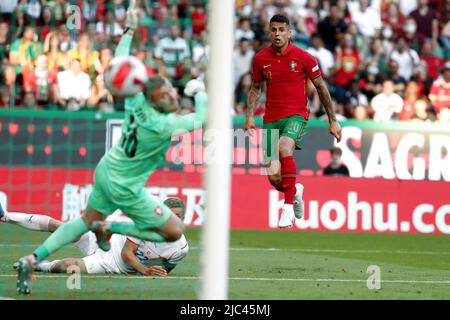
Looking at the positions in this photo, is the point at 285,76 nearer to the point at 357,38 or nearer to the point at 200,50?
the point at 200,50

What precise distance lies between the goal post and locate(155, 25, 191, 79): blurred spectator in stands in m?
10.5

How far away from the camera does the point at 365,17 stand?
80.6 ft

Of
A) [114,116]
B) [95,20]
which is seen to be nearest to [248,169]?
[114,116]

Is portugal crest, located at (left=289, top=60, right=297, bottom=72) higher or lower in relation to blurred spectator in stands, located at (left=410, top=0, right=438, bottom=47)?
lower

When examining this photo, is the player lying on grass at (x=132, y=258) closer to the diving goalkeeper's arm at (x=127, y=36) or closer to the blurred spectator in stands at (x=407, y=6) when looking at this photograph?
the diving goalkeeper's arm at (x=127, y=36)

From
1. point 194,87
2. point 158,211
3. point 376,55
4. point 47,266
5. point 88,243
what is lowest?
point 47,266

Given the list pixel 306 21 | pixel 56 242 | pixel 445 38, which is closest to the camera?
pixel 56 242

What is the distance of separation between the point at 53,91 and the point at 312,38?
6.60 metres

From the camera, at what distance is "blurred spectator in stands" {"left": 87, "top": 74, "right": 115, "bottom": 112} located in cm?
1852

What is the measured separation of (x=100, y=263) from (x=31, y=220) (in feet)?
4.28

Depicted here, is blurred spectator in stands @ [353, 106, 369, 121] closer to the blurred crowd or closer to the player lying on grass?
the blurred crowd

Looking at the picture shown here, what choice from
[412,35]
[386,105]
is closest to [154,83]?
[386,105]

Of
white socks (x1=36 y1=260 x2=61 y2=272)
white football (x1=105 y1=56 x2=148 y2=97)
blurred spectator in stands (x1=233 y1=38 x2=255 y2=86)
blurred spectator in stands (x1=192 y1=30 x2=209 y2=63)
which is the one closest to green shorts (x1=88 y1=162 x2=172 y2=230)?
white football (x1=105 y1=56 x2=148 y2=97)
